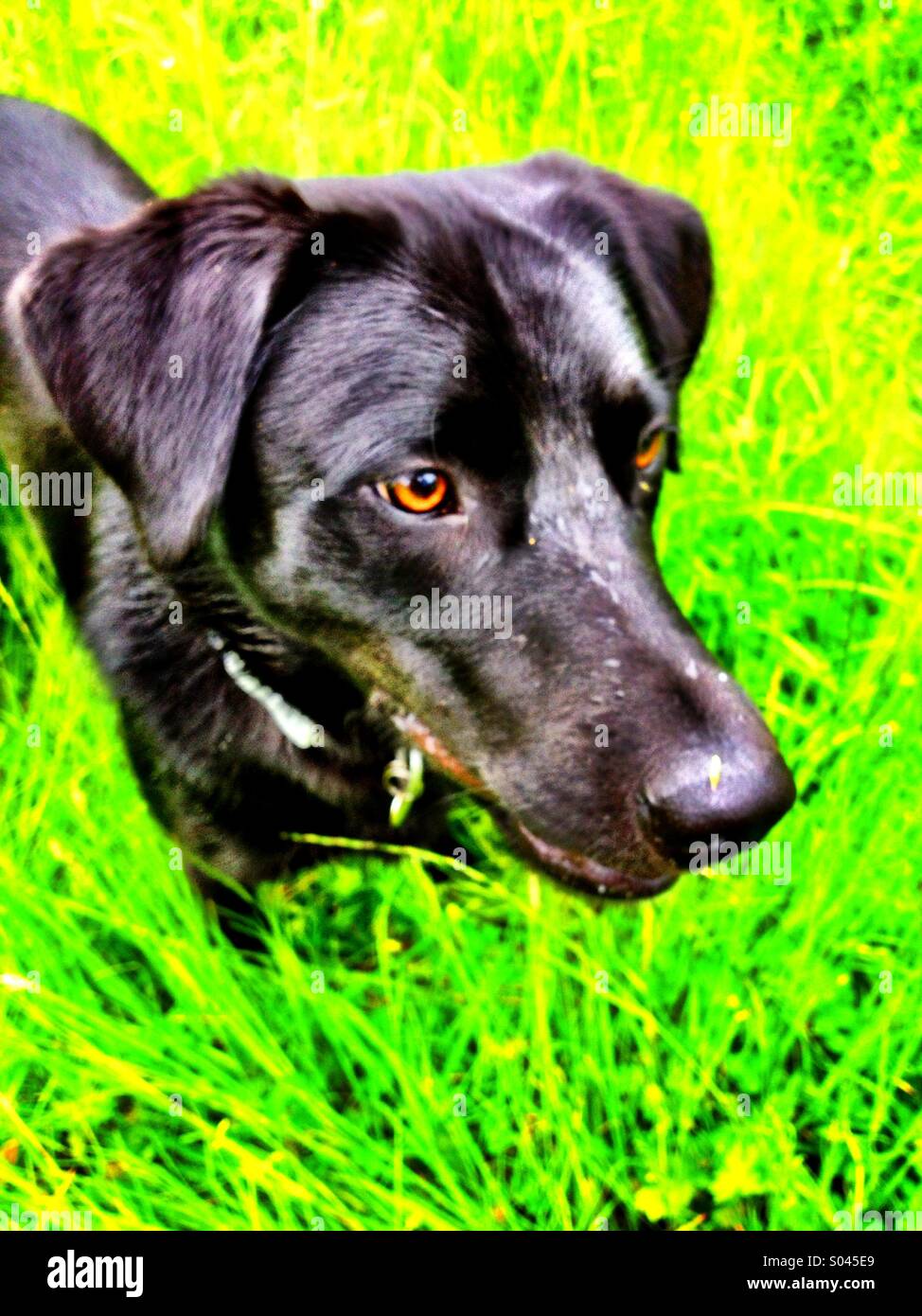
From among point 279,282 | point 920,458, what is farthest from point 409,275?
point 920,458

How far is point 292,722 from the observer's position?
2.28 m

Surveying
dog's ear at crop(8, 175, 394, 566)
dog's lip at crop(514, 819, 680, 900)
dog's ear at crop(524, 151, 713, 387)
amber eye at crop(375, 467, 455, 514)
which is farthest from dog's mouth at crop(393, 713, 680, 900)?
dog's ear at crop(524, 151, 713, 387)

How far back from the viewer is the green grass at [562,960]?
2113 millimetres

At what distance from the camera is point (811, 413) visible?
10.8 feet

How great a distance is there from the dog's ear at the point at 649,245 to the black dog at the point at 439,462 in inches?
1.2

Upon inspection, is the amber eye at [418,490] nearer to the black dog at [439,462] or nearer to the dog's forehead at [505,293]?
the black dog at [439,462]

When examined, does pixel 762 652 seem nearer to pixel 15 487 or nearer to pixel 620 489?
pixel 620 489

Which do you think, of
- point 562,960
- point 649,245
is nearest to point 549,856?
point 562,960

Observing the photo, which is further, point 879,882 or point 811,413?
point 811,413

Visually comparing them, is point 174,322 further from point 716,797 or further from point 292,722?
point 716,797

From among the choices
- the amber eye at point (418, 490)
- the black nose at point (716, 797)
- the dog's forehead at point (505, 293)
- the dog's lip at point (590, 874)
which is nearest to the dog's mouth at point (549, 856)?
the dog's lip at point (590, 874)

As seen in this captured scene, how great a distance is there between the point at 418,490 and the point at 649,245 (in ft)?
2.71

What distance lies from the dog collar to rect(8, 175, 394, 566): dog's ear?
419 mm
